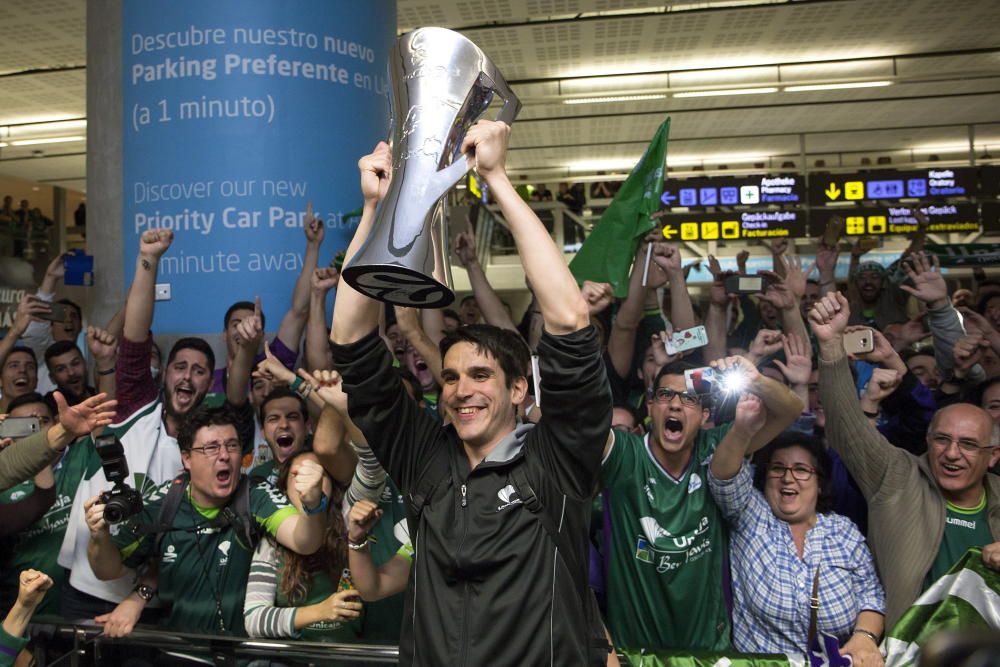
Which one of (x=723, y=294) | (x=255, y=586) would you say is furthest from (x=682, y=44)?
(x=255, y=586)

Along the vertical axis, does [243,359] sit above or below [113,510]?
above

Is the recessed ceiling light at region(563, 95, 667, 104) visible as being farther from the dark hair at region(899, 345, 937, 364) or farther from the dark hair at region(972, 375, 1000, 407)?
the dark hair at region(972, 375, 1000, 407)

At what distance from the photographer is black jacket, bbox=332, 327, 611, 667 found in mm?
2123

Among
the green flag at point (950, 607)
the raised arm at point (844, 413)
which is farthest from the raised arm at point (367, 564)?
the raised arm at point (844, 413)

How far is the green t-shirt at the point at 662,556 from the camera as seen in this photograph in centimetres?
330

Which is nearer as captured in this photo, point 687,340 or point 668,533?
point 668,533

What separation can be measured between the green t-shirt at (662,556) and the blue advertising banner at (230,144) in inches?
107

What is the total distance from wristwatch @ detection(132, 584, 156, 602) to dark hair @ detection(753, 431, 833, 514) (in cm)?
221

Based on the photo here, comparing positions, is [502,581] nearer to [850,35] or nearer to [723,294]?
[723,294]

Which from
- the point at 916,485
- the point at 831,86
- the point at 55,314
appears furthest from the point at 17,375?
the point at 831,86

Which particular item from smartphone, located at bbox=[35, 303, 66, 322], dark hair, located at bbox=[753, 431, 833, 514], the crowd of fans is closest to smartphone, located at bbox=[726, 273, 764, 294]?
the crowd of fans

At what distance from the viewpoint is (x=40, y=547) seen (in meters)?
3.73

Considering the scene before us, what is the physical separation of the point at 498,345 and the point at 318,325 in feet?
8.08

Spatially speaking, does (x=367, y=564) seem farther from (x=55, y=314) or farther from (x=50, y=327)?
(x=50, y=327)
